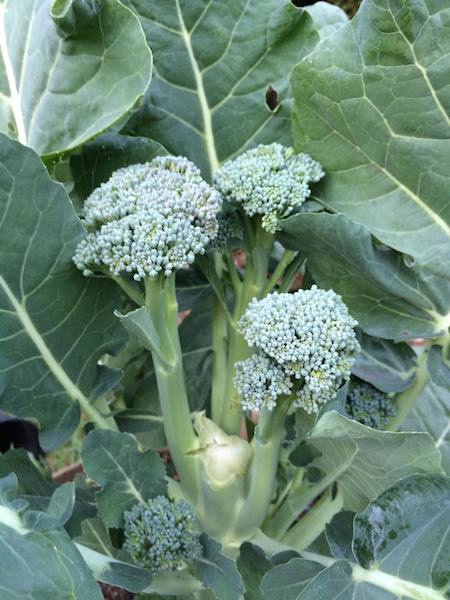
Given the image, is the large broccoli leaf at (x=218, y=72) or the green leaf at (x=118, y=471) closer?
the green leaf at (x=118, y=471)

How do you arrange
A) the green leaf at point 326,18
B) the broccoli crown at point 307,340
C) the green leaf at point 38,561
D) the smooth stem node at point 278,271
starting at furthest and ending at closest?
the green leaf at point 326,18, the smooth stem node at point 278,271, the broccoli crown at point 307,340, the green leaf at point 38,561

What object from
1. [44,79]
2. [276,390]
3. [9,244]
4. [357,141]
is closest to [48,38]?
[44,79]

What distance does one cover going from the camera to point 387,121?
0.80 meters

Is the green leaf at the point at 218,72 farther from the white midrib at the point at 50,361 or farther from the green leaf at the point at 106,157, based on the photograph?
the white midrib at the point at 50,361

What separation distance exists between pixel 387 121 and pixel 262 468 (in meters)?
0.43

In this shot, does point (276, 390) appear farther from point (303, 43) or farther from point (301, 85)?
point (303, 43)

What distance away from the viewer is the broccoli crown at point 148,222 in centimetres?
70

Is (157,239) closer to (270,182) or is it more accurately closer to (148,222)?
(148,222)

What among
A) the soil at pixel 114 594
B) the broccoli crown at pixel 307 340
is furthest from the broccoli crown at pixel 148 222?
the soil at pixel 114 594

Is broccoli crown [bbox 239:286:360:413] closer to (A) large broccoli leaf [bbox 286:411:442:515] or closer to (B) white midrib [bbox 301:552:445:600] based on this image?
(A) large broccoli leaf [bbox 286:411:442:515]

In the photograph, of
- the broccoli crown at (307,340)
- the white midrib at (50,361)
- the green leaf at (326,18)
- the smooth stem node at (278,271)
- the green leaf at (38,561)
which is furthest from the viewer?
the green leaf at (326,18)

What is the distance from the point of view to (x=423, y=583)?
2.24ft

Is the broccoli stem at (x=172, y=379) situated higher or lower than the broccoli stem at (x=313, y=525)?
higher

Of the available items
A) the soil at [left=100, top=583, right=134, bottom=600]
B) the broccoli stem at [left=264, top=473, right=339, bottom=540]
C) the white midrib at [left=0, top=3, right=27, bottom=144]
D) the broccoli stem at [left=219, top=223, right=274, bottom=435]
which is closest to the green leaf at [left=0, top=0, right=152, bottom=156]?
the white midrib at [left=0, top=3, right=27, bottom=144]
